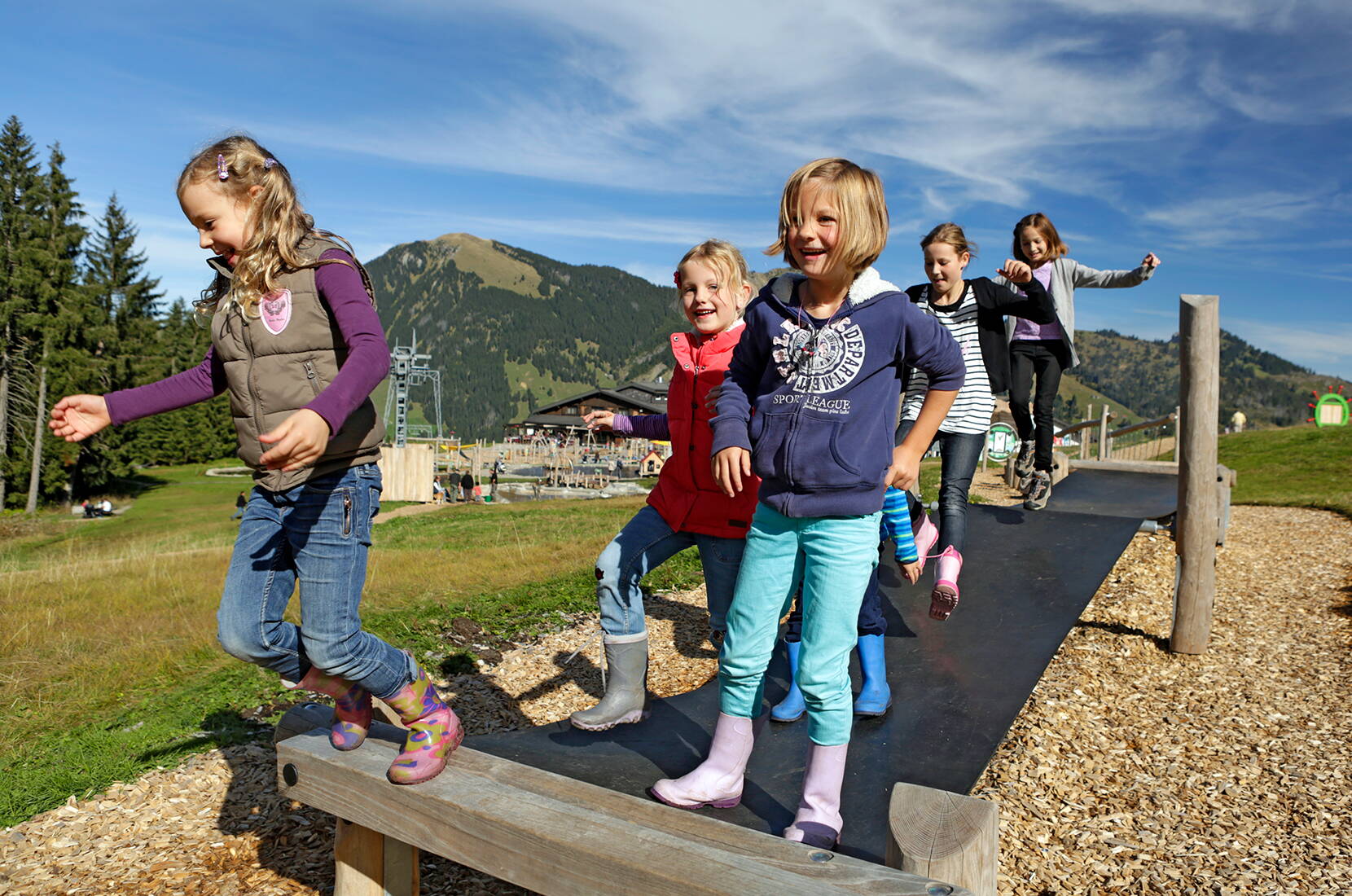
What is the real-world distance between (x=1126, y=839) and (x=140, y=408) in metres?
3.96

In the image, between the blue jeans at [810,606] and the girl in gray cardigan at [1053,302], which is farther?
the girl in gray cardigan at [1053,302]

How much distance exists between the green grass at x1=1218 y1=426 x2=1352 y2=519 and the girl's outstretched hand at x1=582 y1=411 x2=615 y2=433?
41.5ft

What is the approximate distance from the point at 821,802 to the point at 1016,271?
13.6ft

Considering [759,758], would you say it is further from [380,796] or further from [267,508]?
[267,508]

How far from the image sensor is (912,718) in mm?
3623

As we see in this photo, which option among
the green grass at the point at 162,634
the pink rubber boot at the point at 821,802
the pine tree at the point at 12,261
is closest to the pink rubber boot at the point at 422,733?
the pink rubber boot at the point at 821,802

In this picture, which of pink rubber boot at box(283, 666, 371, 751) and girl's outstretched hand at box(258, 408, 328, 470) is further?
pink rubber boot at box(283, 666, 371, 751)

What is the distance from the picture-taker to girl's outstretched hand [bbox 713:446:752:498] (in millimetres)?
2598

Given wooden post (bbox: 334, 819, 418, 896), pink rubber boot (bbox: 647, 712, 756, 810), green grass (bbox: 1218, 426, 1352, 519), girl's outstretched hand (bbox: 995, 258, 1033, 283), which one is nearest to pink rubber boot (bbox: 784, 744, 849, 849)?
pink rubber boot (bbox: 647, 712, 756, 810)

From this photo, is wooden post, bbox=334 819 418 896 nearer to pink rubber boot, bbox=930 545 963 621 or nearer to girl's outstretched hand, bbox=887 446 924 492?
girl's outstretched hand, bbox=887 446 924 492

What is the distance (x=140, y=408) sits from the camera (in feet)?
9.26

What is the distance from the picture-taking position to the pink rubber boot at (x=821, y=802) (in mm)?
2418

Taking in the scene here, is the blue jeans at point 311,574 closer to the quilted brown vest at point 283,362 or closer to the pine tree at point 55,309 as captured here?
the quilted brown vest at point 283,362

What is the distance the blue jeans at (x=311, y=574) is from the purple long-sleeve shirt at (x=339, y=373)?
0.38m
